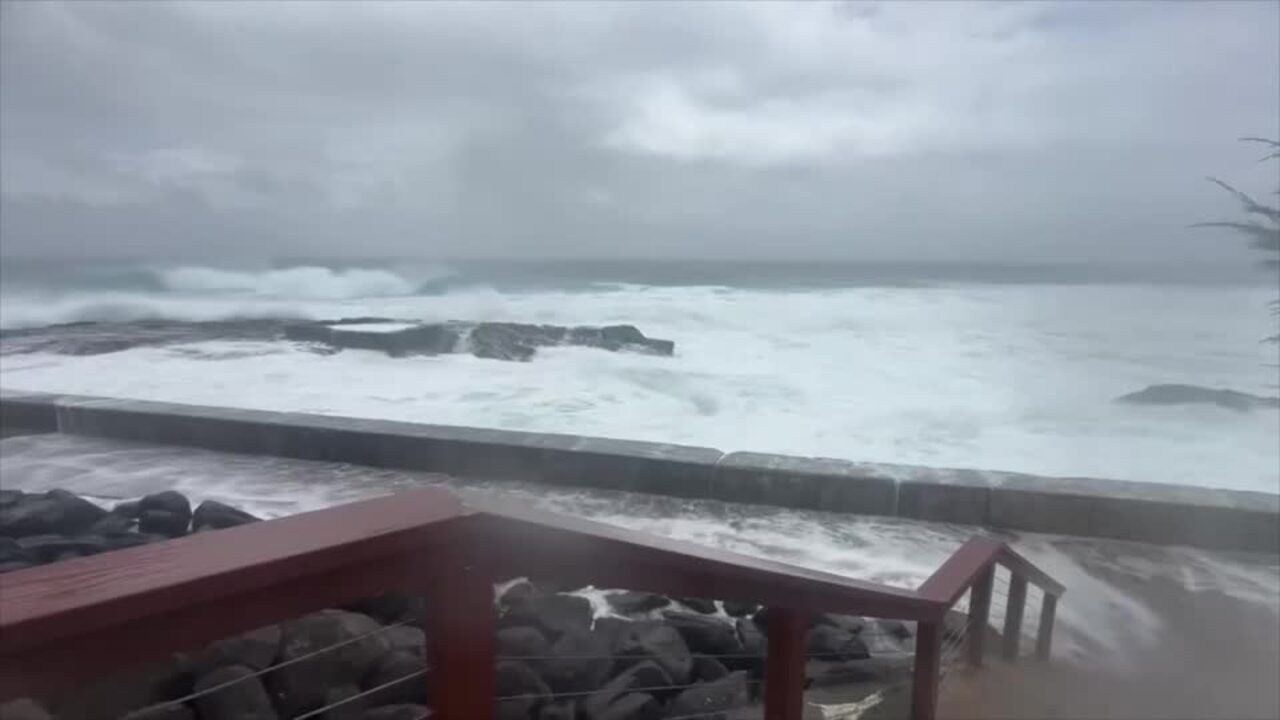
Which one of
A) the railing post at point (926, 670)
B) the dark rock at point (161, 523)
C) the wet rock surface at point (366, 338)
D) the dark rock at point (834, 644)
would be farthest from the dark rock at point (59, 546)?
the wet rock surface at point (366, 338)

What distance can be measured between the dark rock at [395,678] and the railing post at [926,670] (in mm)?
1611

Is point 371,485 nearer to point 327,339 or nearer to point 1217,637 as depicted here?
point 1217,637

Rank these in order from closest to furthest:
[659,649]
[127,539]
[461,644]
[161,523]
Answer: [461,644]
[659,649]
[127,539]
[161,523]

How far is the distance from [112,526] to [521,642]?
302 cm

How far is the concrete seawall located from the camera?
5441mm

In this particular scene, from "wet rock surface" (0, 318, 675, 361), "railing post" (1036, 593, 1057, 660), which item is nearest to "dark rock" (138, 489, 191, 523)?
"railing post" (1036, 593, 1057, 660)

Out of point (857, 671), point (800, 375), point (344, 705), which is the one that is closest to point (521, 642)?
point (344, 705)

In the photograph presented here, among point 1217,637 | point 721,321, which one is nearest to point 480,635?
point 1217,637

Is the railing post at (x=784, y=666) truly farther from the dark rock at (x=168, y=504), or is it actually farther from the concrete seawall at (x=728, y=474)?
the dark rock at (x=168, y=504)

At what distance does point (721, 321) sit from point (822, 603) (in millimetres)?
25800

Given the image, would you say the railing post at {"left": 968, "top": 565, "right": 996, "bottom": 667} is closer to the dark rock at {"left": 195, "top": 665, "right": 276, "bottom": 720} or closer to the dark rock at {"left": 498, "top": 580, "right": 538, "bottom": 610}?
the dark rock at {"left": 498, "top": 580, "right": 538, "bottom": 610}

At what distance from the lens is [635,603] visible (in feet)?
14.5

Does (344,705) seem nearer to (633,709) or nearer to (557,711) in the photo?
(557,711)

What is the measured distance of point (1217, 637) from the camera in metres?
4.34
